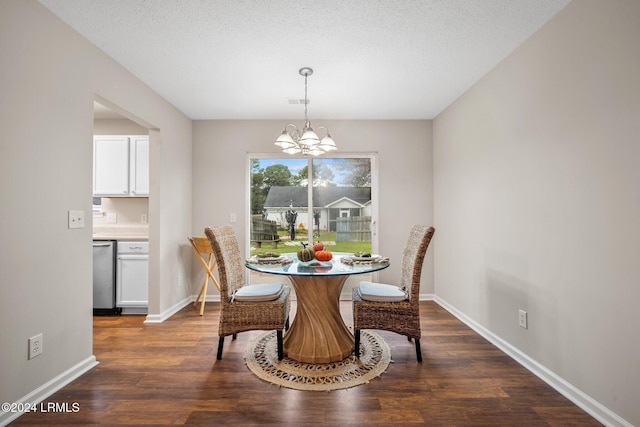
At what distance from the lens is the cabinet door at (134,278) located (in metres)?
3.35

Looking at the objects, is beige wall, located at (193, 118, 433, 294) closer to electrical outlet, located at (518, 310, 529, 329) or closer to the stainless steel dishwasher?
the stainless steel dishwasher

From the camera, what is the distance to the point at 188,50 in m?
2.40

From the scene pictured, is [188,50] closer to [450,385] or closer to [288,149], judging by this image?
[288,149]

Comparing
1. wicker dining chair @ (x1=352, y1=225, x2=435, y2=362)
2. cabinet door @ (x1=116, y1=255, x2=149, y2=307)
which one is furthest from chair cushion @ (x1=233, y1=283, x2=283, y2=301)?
cabinet door @ (x1=116, y1=255, x2=149, y2=307)

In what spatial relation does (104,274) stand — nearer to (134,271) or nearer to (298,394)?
(134,271)

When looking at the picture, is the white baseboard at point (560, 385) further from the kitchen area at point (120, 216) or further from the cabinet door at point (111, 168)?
the cabinet door at point (111, 168)

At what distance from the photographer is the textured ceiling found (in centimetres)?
193

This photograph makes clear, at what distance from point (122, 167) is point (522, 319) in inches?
171

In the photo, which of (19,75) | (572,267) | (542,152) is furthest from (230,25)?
(572,267)

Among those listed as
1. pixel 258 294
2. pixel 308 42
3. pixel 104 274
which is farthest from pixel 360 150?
pixel 104 274

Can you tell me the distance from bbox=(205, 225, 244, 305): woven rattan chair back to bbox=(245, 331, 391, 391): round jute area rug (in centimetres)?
54

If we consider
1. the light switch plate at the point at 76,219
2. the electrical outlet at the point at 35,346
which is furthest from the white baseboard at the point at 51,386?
the light switch plate at the point at 76,219

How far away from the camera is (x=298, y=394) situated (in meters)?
1.91

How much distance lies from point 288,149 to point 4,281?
2.06 metres
